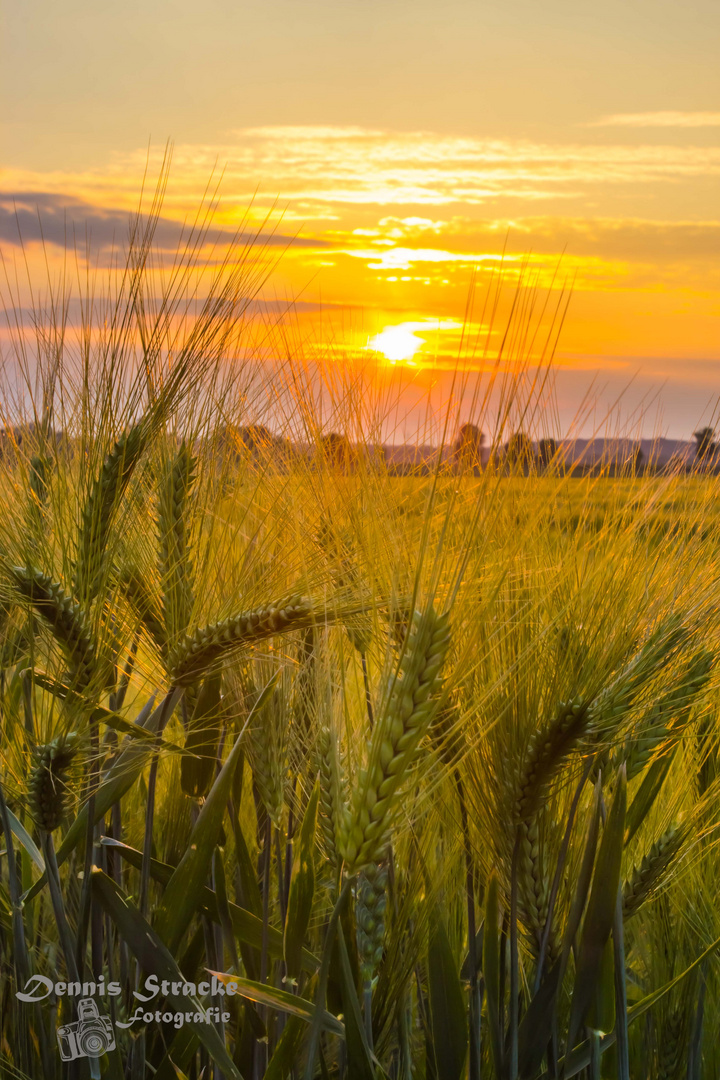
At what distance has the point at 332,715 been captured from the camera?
877 mm

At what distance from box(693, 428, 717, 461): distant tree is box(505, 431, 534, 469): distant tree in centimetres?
28

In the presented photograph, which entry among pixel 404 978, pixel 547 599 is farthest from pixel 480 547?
pixel 404 978

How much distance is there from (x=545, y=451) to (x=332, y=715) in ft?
1.89

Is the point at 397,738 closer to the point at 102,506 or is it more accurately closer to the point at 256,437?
the point at 102,506

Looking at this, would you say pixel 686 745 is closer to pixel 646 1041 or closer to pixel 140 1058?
pixel 646 1041

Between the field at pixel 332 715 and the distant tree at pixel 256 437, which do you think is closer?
the field at pixel 332 715

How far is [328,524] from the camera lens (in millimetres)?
1069

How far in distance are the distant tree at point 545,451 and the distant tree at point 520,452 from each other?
38 mm

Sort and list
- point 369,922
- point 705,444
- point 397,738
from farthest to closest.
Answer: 1. point 705,444
2. point 369,922
3. point 397,738

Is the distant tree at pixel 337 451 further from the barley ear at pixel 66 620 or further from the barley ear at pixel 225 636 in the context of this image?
the barley ear at pixel 66 620

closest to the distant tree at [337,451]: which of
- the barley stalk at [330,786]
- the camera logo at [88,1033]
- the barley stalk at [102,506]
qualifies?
the barley stalk at [102,506]

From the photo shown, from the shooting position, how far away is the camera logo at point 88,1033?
979 mm

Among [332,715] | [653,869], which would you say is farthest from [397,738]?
[653,869]

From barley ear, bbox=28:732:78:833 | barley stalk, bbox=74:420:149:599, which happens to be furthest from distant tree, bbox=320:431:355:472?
barley ear, bbox=28:732:78:833
